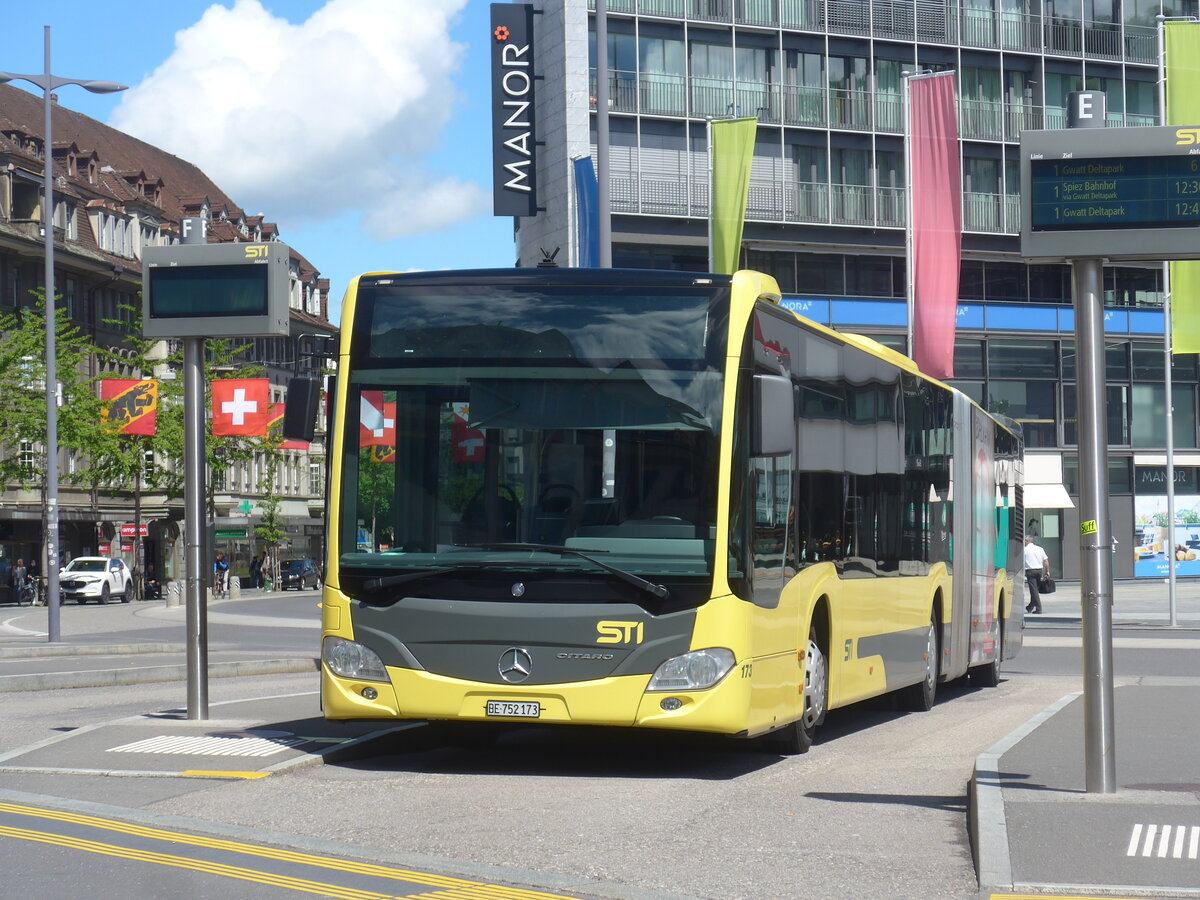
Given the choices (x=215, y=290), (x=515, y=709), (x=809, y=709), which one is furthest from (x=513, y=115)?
(x=515, y=709)

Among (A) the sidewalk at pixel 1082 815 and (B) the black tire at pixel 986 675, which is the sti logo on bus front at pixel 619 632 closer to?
(A) the sidewalk at pixel 1082 815

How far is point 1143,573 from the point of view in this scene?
59.3 m

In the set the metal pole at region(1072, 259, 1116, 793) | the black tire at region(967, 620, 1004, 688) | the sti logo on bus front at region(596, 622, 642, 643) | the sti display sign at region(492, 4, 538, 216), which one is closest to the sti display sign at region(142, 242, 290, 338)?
the sti logo on bus front at region(596, 622, 642, 643)

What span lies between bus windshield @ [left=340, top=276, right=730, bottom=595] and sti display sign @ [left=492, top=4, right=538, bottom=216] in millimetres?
31449

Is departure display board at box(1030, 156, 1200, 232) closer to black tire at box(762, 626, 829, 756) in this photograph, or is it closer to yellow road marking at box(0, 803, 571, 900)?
black tire at box(762, 626, 829, 756)

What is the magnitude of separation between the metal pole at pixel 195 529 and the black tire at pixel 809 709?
167 inches

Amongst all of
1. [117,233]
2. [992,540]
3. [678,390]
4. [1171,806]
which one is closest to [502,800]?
[678,390]

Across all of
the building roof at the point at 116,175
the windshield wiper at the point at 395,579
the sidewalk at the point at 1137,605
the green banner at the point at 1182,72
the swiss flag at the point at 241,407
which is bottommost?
the sidewalk at the point at 1137,605

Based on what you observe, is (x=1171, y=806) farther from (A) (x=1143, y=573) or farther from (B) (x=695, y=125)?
(A) (x=1143, y=573)

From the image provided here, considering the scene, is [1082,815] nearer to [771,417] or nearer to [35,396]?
[771,417]

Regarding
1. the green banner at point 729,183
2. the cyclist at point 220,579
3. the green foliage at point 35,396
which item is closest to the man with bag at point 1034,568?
the green banner at point 729,183

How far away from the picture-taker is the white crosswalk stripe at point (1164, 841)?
25.3 ft

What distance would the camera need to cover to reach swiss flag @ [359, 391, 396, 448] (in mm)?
11297

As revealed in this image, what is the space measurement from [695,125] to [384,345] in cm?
4135
